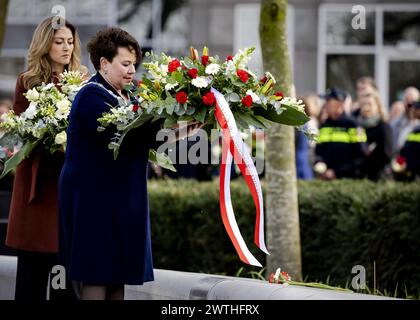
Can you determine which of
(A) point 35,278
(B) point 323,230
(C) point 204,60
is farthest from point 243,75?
(B) point 323,230

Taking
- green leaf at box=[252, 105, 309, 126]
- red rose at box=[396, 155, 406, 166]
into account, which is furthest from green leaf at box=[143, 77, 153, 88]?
red rose at box=[396, 155, 406, 166]

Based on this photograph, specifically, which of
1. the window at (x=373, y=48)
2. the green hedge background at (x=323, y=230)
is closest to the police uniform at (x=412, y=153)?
the green hedge background at (x=323, y=230)

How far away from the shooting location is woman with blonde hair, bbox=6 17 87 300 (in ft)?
20.6

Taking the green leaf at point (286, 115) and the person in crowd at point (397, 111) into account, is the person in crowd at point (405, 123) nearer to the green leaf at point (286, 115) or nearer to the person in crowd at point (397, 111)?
the person in crowd at point (397, 111)

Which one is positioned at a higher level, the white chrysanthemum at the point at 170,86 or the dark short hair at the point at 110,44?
the dark short hair at the point at 110,44

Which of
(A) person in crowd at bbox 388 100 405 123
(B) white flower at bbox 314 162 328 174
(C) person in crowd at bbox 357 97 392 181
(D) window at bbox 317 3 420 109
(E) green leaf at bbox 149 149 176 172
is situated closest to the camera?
(E) green leaf at bbox 149 149 176 172

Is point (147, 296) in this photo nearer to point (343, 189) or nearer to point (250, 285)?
point (250, 285)

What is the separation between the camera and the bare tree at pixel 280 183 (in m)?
7.96

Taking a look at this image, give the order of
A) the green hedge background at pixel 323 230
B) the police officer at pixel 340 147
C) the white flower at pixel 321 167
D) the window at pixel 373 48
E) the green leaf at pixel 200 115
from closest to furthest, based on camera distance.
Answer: the green leaf at pixel 200 115
the green hedge background at pixel 323 230
the police officer at pixel 340 147
the white flower at pixel 321 167
the window at pixel 373 48

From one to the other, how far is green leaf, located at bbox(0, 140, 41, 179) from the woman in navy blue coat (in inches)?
36.1

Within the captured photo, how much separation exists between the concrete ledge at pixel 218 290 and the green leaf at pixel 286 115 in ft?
3.14

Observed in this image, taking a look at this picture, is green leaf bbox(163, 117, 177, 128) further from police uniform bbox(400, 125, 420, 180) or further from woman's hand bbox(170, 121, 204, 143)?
police uniform bbox(400, 125, 420, 180)

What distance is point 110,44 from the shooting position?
5559 mm
